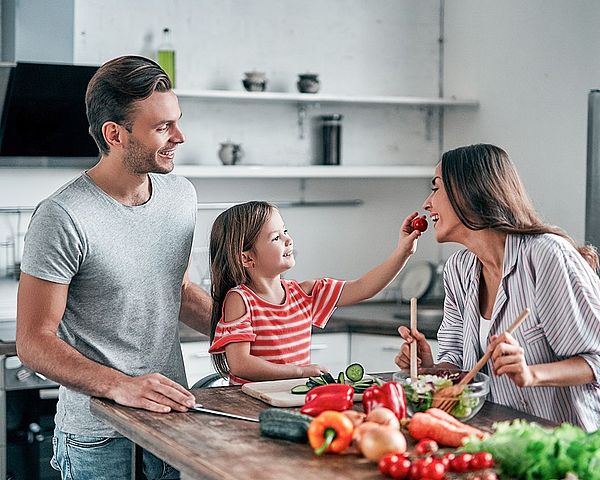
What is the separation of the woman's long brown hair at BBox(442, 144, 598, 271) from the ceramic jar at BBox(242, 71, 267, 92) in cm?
224

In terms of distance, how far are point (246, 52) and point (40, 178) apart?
46.2 inches

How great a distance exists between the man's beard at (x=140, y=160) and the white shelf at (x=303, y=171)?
183 cm

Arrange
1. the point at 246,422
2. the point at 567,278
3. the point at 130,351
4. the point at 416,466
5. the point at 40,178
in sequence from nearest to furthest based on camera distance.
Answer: the point at 416,466 < the point at 246,422 < the point at 567,278 < the point at 130,351 < the point at 40,178

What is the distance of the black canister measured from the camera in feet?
16.8

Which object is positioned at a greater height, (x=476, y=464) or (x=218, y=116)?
(x=218, y=116)

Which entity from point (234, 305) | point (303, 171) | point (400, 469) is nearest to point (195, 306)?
point (234, 305)

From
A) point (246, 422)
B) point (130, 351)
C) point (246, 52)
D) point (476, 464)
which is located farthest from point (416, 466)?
point (246, 52)

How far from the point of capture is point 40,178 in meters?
4.60

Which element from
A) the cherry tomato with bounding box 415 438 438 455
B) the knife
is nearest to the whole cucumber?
the knife

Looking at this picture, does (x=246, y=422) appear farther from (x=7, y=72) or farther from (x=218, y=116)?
(x=218, y=116)

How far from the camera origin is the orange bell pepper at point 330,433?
209 centimetres

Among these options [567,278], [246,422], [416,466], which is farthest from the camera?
[567,278]

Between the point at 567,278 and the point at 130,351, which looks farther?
the point at 130,351

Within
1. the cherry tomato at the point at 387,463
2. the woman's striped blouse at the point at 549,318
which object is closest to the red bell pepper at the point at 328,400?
the cherry tomato at the point at 387,463
